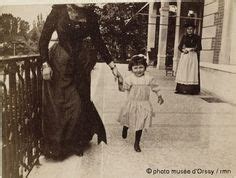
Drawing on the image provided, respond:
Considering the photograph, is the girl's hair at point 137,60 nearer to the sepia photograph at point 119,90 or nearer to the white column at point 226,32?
the sepia photograph at point 119,90

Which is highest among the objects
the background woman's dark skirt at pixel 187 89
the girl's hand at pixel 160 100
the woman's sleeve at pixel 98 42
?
the woman's sleeve at pixel 98 42

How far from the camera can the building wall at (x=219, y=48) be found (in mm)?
1639

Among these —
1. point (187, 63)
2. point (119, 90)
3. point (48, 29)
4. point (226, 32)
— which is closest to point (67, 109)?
point (119, 90)

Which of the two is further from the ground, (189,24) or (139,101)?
(189,24)

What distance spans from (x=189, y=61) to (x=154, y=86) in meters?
0.21

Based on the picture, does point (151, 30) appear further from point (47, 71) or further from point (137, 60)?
point (47, 71)

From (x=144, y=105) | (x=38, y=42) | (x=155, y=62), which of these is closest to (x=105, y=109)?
(x=144, y=105)

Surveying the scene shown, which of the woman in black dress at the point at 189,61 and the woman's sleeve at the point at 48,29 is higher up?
the woman's sleeve at the point at 48,29

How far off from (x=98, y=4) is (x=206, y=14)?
19.8 inches

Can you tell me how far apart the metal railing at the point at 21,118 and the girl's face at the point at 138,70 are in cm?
45

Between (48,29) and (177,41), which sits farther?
(177,41)

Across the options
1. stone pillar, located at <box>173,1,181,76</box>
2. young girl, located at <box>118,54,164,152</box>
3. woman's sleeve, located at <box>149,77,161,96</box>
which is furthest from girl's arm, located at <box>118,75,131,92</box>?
stone pillar, located at <box>173,1,181,76</box>

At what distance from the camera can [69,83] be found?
5.46ft

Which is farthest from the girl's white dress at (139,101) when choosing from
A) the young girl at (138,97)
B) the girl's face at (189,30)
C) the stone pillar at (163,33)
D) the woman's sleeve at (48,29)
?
the woman's sleeve at (48,29)
